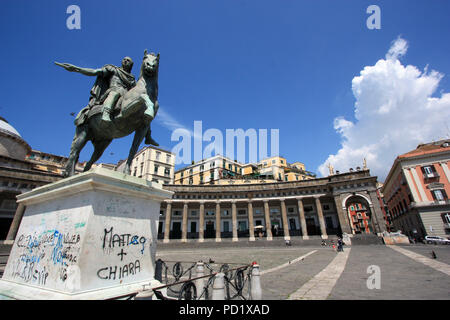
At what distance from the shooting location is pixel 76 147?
4059mm

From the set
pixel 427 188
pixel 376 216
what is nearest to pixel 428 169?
pixel 427 188

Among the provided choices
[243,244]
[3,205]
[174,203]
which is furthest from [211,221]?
[3,205]

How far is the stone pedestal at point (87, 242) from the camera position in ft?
8.38

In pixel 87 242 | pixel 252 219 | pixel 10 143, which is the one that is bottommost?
pixel 87 242

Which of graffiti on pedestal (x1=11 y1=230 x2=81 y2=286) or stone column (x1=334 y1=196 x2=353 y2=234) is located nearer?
graffiti on pedestal (x1=11 y1=230 x2=81 y2=286)

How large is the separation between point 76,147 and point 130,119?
4.39 feet

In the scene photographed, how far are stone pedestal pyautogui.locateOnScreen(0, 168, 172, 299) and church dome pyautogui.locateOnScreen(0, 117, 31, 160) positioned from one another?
138 ft

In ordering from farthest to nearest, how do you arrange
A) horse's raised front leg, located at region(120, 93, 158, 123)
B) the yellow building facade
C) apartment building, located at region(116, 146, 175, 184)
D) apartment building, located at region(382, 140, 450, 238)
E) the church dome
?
the yellow building facade → apartment building, located at region(116, 146, 175, 184) → the church dome → apartment building, located at region(382, 140, 450, 238) → horse's raised front leg, located at region(120, 93, 158, 123)

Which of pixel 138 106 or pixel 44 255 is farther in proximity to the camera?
pixel 138 106

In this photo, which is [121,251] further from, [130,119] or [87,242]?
[130,119]

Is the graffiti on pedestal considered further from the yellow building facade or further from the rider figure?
the yellow building facade

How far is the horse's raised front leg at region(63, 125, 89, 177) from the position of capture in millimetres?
3962

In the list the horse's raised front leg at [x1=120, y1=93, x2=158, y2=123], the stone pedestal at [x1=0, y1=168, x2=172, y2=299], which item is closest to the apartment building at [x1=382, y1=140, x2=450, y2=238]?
the stone pedestal at [x1=0, y1=168, x2=172, y2=299]

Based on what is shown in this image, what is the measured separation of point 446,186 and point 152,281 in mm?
42843
